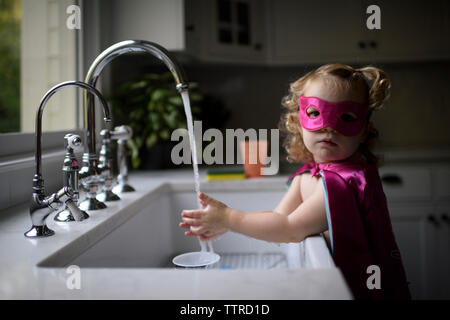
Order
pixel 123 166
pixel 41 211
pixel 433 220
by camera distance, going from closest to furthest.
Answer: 1. pixel 41 211
2. pixel 123 166
3. pixel 433 220

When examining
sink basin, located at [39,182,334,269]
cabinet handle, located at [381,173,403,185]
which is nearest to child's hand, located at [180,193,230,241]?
sink basin, located at [39,182,334,269]

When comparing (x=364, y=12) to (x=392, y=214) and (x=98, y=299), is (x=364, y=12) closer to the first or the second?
(x=392, y=214)

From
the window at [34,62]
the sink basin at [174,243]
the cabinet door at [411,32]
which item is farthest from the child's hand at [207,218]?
the cabinet door at [411,32]

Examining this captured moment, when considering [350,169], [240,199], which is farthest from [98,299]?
[240,199]

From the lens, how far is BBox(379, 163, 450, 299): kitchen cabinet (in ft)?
6.73

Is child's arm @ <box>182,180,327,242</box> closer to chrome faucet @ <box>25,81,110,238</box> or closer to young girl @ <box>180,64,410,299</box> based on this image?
young girl @ <box>180,64,410,299</box>

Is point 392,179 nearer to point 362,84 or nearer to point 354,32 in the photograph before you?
point 354,32

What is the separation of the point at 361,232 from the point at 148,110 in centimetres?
120

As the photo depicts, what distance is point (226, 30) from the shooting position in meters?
2.27

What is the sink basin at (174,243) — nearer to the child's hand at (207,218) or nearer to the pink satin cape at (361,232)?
the pink satin cape at (361,232)

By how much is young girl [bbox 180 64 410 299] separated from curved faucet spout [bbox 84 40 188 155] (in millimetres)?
257

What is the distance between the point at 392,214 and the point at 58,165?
164 cm

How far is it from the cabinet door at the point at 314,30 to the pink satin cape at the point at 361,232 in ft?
5.70

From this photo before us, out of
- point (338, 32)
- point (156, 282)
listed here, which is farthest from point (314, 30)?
point (156, 282)
